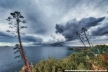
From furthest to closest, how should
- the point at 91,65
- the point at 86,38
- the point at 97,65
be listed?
the point at 86,38 → the point at 91,65 → the point at 97,65

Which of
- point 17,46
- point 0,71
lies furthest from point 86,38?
point 0,71

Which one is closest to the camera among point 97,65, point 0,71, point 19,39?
point 97,65

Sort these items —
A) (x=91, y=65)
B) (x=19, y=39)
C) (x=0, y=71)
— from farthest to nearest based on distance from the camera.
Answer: (x=0, y=71)
(x=19, y=39)
(x=91, y=65)

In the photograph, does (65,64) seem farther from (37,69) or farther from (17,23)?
(17,23)

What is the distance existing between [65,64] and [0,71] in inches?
2296

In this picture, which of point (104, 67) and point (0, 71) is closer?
point (104, 67)

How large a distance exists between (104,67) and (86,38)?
3282 cm

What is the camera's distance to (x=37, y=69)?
8.16 metres

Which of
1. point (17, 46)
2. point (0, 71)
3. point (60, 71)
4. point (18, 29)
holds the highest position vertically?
point (18, 29)

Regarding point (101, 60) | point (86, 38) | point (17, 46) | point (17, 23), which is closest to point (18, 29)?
point (17, 23)

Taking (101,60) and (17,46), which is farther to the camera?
(17,46)

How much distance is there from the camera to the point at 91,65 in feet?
28.0

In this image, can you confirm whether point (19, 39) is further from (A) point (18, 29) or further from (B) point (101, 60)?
(B) point (101, 60)

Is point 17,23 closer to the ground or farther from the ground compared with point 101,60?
farther from the ground
